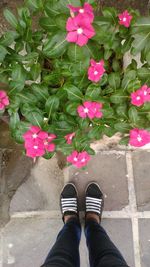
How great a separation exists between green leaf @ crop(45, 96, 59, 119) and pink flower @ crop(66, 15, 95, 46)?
1.39 ft

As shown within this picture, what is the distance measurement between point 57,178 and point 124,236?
51cm

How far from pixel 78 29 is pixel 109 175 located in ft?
4.27

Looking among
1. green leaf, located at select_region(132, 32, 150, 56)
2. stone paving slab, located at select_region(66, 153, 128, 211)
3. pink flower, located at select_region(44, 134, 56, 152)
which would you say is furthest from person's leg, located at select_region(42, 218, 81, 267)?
green leaf, located at select_region(132, 32, 150, 56)

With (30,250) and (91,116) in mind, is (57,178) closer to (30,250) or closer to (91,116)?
(30,250)

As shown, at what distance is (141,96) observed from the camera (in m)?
1.24

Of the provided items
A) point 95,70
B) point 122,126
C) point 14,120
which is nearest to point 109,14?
point 95,70

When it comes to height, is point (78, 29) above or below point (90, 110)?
above

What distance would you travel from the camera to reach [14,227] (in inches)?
81.3

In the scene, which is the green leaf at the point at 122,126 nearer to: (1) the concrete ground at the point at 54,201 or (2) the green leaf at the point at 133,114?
(2) the green leaf at the point at 133,114

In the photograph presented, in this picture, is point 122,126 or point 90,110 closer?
point 90,110

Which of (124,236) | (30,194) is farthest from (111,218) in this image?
(30,194)

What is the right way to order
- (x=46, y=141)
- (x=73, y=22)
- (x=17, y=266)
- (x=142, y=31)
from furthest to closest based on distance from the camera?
(x=17, y=266), (x=46, y=141), (x=142, y=31), (x=73, y=22)

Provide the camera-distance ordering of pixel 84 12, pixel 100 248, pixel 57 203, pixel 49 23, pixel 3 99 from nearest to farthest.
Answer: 1. pixel 84 12
2. pixel 49 23
3. pixel 3 99
4. pixel 100 248
5. pixel 57 203

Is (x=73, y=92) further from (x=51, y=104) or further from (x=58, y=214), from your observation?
(x=58, y=214)
